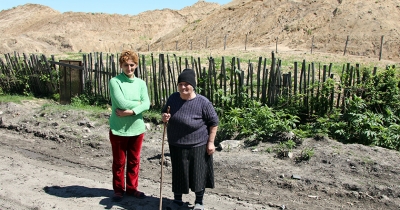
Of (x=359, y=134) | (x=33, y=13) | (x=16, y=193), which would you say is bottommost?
(x=16, y=193)

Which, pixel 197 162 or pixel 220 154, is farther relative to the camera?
pixel 220 154

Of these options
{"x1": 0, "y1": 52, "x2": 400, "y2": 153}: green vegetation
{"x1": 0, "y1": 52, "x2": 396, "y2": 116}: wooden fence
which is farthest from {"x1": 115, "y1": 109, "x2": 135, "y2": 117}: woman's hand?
{"x1": 0, "y1": 52, "x2": 396, "y2": 116}: wooden fence

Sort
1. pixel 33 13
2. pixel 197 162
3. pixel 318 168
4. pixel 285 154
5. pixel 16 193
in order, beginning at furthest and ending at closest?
pixel 33 13, pixel 285 154, pixel 318 168, pixel 16 193, pixel 197 162

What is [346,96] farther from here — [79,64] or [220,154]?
[79,64]

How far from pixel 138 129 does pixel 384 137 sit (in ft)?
11.2

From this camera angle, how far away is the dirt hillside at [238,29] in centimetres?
2722

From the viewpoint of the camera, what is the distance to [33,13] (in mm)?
51531

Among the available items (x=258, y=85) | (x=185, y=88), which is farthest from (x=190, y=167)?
(x=258, y=85)

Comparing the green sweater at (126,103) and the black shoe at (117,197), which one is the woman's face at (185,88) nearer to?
the green sweater at (126,103)

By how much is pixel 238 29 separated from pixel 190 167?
31.1m

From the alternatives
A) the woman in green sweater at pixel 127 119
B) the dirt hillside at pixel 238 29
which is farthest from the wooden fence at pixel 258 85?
the dirt hillside at pixel 238 29

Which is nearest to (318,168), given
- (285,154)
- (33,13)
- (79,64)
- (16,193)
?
(285,154)

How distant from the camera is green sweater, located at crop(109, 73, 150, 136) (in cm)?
411

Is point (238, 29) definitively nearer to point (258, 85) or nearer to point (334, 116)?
point (258, 85)
